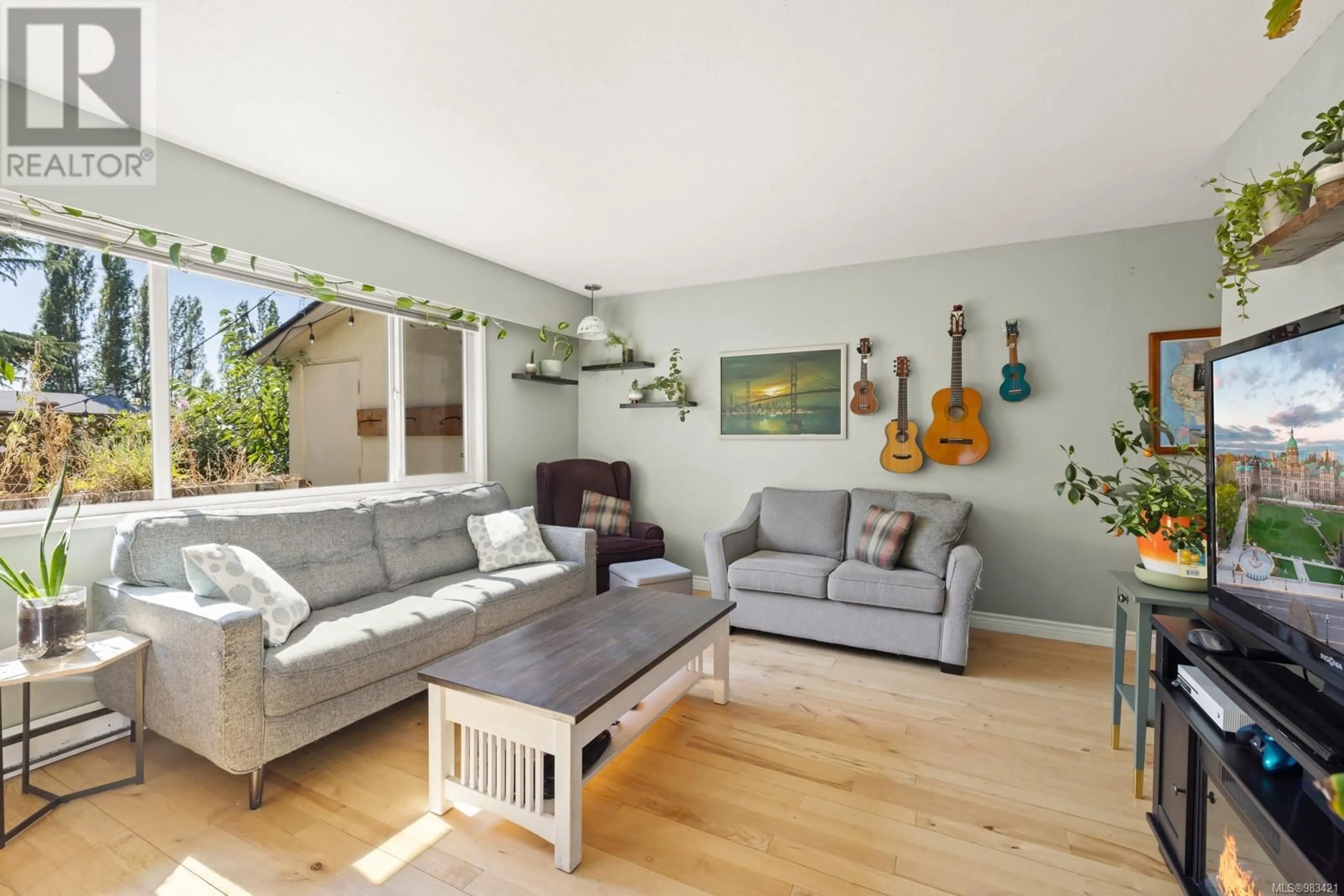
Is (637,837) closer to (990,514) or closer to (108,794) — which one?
(108,794)

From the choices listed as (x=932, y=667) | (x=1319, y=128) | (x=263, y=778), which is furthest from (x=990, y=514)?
(x=263, y=778)

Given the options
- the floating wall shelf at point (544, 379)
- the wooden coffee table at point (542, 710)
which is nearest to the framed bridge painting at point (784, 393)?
the floating wall shelf at point (544, 379)

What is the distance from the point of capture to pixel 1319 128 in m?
1.45

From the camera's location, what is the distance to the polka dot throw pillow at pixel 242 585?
2078mm

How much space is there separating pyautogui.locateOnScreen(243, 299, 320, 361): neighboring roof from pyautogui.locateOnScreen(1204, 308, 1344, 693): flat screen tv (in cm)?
376

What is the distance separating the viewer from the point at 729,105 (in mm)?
2039

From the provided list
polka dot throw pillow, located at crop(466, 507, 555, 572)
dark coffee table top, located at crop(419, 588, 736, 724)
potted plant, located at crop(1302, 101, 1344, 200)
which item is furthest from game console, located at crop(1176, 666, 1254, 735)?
polka dot throw pillow, located at crop(466, 507, 555, 572)

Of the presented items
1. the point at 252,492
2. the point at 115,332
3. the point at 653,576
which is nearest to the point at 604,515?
the point at 653,576

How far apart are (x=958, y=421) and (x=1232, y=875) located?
102 inches

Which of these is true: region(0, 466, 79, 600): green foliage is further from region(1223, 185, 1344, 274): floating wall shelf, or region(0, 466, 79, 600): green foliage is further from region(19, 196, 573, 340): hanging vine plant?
region(1223, 185, 1344, 274): floating wall shelf

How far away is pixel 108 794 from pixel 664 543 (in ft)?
9.97

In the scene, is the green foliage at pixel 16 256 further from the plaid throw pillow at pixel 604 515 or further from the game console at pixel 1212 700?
the game console at pixel 1212 700

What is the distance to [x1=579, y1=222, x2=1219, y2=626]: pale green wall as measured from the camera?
3211mm

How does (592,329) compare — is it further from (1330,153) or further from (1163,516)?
(1330,153)
